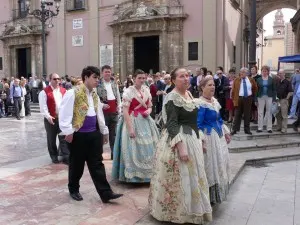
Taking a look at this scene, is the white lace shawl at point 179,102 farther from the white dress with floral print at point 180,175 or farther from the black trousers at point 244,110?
the black trousers at point 244,110

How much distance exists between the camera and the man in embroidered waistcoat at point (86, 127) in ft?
14.7

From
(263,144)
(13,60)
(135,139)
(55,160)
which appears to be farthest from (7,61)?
(135,139)

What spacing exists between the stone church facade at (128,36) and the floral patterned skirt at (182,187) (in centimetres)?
1381

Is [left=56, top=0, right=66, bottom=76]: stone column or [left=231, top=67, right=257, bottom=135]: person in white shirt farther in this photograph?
[left=56, top=0, right=66, bottom=76]: stone column

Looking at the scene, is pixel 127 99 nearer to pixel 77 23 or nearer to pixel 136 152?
pixel 136 152

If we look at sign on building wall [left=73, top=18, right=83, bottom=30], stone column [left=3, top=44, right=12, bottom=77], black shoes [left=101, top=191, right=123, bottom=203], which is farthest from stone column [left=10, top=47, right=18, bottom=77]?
black shoes [left=101, top=191, right=123, bottom=203]

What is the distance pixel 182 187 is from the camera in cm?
381

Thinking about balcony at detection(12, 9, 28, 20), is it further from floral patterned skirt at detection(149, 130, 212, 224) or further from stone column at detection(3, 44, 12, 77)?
floral patterned skirt at detection(149, 130, 212, 224)

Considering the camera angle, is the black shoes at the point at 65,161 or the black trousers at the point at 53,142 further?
the black trousers at the point at 53,142

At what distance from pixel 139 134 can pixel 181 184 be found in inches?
64.1

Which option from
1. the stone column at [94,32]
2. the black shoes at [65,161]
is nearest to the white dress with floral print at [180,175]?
the black shoes at [65,161]

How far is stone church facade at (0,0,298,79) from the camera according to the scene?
17469 mm

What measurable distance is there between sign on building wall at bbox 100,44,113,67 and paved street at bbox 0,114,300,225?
13931 millimetres

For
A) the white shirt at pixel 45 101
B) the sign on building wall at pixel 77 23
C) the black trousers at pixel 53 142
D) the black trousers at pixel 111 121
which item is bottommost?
the black trousers at pixel 53 142
